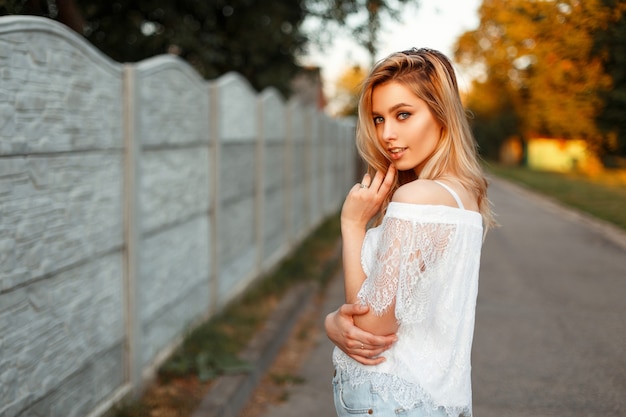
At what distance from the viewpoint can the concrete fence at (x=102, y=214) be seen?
120 inches

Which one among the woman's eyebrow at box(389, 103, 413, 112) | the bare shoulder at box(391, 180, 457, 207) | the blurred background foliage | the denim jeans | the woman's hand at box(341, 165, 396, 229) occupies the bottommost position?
the denim jeans

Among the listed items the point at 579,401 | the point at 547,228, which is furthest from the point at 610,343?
the point at 547,228

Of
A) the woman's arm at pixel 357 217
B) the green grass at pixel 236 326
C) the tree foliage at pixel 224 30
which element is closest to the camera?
the woman's arm at pixel 357 217

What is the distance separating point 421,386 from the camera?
2.01 meters

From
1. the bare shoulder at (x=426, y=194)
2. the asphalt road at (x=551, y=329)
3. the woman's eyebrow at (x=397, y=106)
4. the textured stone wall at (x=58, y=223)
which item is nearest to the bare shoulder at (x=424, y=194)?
the bare shoulder at (x=426, y=194)

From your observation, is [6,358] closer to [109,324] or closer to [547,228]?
[109,324]

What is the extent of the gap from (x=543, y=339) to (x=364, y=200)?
466 centimetres

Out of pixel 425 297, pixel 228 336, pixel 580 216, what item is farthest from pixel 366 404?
pixel 580 216

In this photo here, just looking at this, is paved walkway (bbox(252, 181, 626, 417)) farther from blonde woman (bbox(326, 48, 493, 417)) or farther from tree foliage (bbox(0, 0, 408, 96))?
tree foliage (bbox(0, 0, 408, 96))

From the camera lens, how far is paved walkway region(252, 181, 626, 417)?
4.84 metres

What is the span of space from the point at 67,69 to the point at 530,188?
25086mm

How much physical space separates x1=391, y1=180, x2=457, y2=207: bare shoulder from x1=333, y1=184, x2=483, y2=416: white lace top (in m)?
0.02

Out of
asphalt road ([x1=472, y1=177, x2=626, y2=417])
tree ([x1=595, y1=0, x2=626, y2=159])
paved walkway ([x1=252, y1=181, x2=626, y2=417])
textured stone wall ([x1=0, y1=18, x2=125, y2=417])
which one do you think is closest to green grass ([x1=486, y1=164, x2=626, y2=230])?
asphalt road ([x1=472, y1=177, x2=626, y2=417])

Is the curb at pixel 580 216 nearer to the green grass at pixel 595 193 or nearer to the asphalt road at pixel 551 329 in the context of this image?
the green grass at pixel 595 193
